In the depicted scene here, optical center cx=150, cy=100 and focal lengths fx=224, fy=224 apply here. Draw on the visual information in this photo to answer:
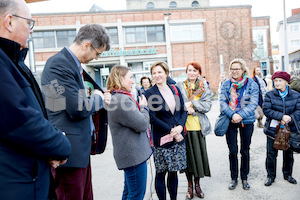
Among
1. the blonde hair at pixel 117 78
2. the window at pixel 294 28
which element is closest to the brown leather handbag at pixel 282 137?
the blonde hair at pixel 117 78

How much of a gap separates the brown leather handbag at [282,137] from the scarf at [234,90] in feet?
2.45

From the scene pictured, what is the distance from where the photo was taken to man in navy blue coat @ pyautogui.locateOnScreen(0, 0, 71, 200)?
1.09 meters

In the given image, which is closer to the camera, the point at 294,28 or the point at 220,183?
the point at 220,183

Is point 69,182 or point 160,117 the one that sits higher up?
point 160,117

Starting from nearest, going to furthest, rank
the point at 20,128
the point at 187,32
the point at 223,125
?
the point at 20,128 → the point at 223,125 → the point at 187,32

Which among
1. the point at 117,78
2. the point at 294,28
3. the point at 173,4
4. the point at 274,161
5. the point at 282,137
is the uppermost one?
the point at 173,4

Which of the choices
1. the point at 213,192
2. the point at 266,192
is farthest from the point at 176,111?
the point at 266,192

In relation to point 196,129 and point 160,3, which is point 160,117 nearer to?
point 196,129

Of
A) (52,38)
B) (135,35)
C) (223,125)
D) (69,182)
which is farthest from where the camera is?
(135,35)

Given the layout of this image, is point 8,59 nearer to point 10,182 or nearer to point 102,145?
point 10,182

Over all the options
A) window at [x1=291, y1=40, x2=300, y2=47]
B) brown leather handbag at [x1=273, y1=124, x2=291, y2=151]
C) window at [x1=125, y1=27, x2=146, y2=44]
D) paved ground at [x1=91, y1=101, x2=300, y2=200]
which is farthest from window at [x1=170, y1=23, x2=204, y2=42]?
window at [x1=291, y1=40, x2=300, y2=47]

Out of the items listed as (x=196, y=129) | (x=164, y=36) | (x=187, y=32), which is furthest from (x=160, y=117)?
(x=187, y=32)

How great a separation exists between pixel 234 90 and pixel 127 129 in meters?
2.07

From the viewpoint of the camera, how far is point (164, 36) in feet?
81.0
